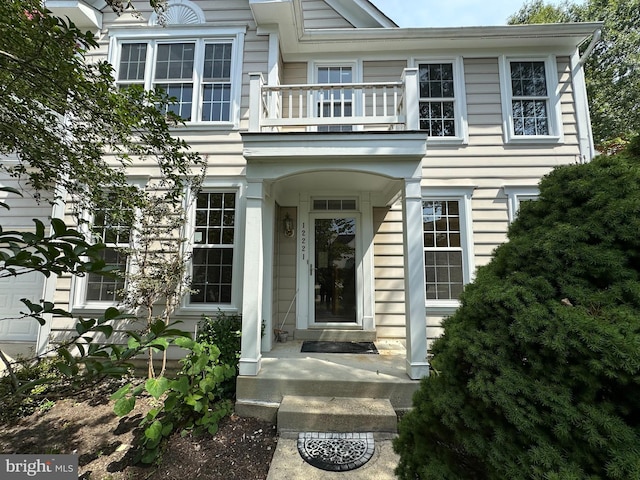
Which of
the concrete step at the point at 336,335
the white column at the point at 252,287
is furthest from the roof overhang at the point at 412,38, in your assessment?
the concrete step at the point at 336,335

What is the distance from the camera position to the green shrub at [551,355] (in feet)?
3.93

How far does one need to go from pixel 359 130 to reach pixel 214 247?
3.10 meters

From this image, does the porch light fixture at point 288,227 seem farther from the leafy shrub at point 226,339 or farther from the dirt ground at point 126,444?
the dirt ground at point 126,444

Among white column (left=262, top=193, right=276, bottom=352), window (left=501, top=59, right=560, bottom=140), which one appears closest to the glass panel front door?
white column (left=262, top=193, right=276, bottom=352)

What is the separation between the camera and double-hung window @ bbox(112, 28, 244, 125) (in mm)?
5160

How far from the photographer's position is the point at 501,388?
1404 mm

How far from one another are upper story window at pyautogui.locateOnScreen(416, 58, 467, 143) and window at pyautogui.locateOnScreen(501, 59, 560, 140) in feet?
2.60

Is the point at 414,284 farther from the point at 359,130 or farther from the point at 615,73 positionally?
the point at 615,73

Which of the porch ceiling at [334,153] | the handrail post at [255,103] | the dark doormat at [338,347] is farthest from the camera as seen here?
the dark doormat at [338,347]

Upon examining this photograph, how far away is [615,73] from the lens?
10.7 m

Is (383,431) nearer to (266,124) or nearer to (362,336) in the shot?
(362,336)

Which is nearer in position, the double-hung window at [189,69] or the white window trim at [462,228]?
the white window trim at [462,228]

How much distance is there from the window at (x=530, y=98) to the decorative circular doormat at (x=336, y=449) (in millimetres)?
5310

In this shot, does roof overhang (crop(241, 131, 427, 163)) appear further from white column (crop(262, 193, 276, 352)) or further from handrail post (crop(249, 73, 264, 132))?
white column (crop(262, 193, 276, 352))
